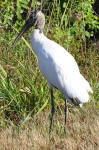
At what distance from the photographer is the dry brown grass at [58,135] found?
3652mm

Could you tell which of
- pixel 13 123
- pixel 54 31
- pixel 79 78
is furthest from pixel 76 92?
pixel 54 31

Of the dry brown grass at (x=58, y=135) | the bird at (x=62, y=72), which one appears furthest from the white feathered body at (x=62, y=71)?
the dry brown grass at (x=58, y=135)

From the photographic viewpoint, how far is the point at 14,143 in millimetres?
3721

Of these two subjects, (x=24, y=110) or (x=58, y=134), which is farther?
(x=24, y=110)

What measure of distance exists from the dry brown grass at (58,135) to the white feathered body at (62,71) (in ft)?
0.79

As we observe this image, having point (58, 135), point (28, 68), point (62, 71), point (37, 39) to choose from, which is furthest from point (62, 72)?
point (28, 68)

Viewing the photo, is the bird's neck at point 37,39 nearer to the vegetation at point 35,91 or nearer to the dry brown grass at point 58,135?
the vegetation at point 35,91

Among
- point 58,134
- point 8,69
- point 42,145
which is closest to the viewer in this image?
point 42,145

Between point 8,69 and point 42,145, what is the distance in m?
1.70

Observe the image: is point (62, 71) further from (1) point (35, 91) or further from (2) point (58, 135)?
(2) point (58, 135)

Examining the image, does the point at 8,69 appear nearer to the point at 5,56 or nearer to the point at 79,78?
the point at 5,56

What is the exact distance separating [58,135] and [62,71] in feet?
2.17

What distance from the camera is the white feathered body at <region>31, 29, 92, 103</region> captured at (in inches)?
169

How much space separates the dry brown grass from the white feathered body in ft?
0.79
